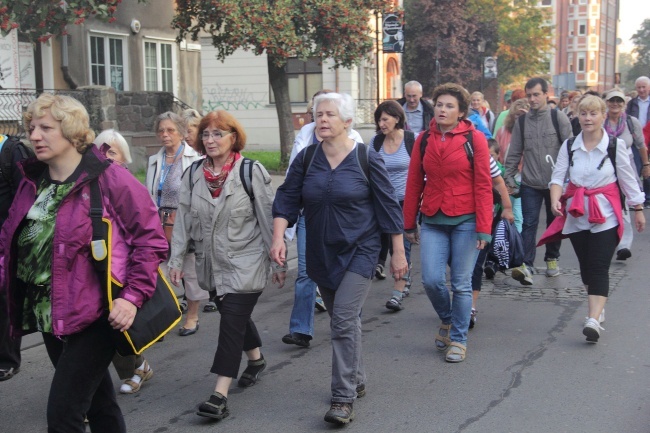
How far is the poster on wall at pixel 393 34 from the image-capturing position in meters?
19.1

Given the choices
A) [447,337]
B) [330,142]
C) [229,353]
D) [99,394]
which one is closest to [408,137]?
[447,337]

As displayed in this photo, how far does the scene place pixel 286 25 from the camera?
60.1ft

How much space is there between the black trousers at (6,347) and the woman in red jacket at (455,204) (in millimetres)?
2838

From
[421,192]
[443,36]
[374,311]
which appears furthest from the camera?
[443,36]

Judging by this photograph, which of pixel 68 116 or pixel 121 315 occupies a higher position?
pixel 68 116

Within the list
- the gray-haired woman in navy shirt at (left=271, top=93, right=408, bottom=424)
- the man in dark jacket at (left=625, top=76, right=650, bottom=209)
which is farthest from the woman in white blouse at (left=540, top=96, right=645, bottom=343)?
the man in dark jacket at (left=625, top=76, right=650, bottom=209)

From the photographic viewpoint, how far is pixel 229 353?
4938 mm

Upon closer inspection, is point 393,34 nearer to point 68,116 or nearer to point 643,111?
point 643,111

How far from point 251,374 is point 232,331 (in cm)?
71

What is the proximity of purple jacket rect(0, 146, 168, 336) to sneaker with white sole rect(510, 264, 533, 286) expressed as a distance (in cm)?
541

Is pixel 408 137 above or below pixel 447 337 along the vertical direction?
above

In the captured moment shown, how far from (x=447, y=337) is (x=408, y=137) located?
217 cm

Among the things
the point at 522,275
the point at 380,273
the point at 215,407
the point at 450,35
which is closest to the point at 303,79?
the point at 450,35

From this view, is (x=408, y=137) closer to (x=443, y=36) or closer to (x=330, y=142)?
(x=330, y=142)
